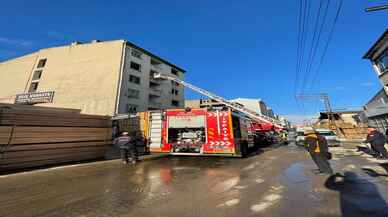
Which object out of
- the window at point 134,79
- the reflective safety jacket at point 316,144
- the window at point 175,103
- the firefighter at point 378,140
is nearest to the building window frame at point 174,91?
the window at point 175,103

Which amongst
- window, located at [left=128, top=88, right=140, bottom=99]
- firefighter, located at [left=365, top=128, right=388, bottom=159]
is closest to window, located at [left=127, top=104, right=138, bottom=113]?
window, located at [left=128, top=88, right=140, bottom=99]

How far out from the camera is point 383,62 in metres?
18.7

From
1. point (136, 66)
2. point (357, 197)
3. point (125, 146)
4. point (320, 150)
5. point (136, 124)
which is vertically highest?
point (136, 66)

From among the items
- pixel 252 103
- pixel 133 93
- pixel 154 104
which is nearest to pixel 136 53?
pixel 133 93

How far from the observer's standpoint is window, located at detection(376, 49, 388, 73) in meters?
18.1

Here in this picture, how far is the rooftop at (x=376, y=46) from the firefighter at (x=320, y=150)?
61.6ft

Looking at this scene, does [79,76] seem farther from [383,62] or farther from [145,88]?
[383,62]

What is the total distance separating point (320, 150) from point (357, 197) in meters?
2.19

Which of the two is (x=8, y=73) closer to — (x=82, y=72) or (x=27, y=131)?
(x=82, y=72)

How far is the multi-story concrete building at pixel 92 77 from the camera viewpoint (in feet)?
95.3

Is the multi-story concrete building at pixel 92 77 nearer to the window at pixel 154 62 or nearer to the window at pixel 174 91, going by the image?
the window at pixel 154 62

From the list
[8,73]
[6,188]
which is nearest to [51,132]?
[6,188]

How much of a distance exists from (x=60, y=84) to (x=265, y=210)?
37.8 meters

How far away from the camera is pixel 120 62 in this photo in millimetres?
30234
